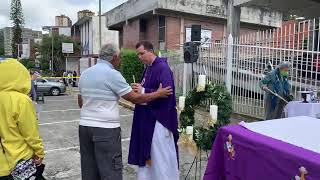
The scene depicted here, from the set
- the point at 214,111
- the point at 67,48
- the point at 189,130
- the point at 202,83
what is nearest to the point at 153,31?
the point at 202,83

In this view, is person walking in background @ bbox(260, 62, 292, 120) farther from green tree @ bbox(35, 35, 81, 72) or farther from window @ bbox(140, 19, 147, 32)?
green tree @ bbox(35, 35, 81, 72)

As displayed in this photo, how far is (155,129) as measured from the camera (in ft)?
14.9

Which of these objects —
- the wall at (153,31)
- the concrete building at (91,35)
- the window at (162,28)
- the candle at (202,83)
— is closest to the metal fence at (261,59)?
the candle at (202,83)

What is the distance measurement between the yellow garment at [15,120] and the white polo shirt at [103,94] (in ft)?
2.74

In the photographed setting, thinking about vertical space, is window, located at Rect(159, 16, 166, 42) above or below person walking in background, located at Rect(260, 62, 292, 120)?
above

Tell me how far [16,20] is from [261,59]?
62048 millimetres

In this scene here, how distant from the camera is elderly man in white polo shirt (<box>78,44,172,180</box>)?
408 centimetres

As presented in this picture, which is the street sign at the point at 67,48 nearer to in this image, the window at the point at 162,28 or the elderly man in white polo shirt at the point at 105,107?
the window at the point at 162,28

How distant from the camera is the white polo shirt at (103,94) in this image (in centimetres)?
407

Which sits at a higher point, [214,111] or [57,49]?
[57,49]

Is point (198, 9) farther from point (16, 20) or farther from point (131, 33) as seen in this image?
point (16, 20)

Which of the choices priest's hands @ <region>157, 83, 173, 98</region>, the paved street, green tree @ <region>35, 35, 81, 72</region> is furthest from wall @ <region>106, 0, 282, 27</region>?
green tree @ <region>35, 35, 81, 72</region>

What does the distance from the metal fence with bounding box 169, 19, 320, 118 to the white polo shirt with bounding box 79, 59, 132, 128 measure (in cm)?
533

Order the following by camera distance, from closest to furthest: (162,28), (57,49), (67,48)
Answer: (162,28) < (67,48) < (57,49)
